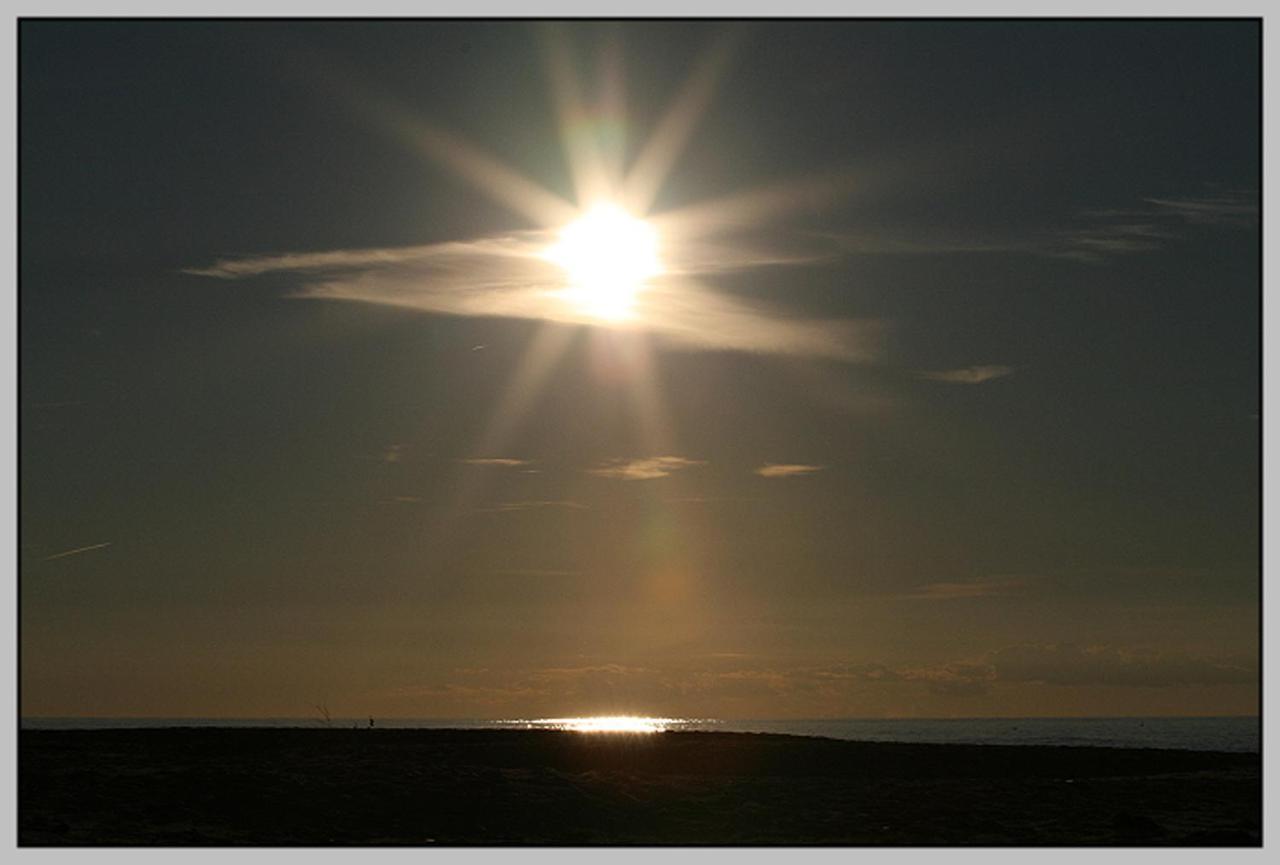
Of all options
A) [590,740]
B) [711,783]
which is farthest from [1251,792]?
[590,740]

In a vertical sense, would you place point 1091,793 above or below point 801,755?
below

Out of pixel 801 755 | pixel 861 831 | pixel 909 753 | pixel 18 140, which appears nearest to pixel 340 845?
pixel 861 831

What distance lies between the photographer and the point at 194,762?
44250mm

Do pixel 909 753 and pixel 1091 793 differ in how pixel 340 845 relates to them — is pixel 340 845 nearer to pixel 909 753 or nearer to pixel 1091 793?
pixel 1091 793

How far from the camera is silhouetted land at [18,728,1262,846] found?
3697cm

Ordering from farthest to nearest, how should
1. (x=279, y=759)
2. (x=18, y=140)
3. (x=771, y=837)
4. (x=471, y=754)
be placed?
1. (x=471, y=754)
2. (x=279, y=759)
3. (x=771, y=837)
4. (x=18, y=140)

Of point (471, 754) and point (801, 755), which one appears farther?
point (801, 755)

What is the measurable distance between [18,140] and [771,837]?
2347 cm

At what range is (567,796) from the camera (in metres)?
41.3

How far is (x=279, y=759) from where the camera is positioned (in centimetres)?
4538

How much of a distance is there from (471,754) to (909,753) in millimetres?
16953

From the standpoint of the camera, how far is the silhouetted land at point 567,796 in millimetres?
36969

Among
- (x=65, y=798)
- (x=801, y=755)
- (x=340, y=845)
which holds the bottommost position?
(x=340, y=845)

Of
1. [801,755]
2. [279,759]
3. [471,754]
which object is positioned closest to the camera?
[279,759]
